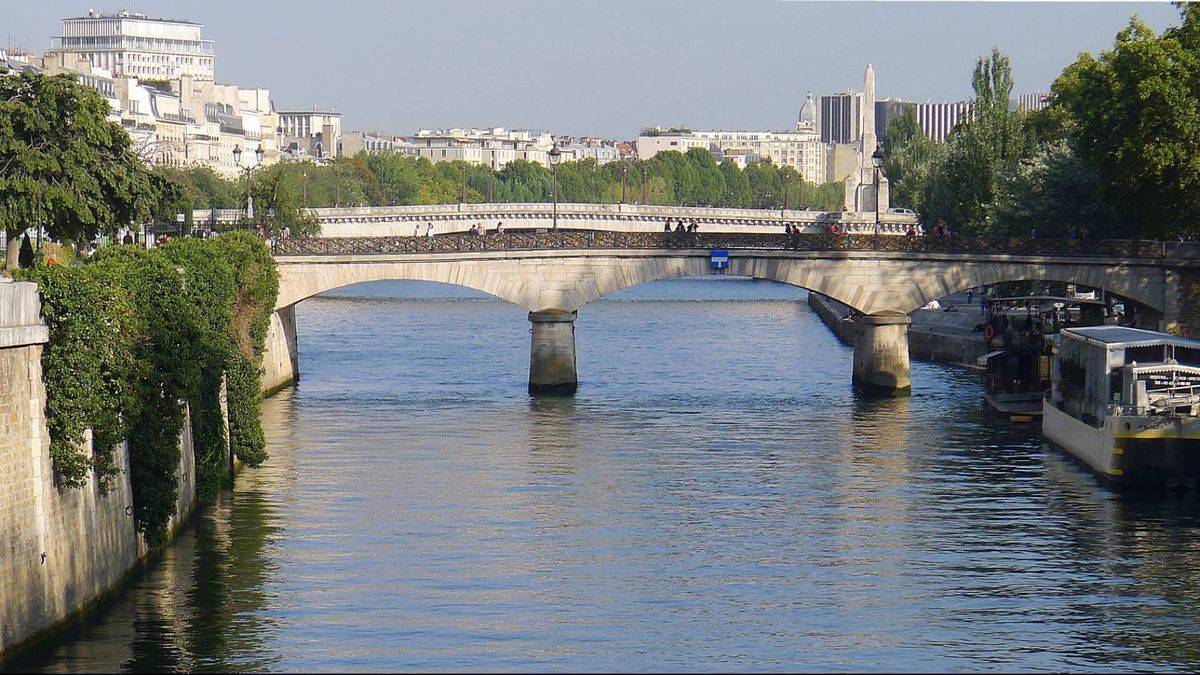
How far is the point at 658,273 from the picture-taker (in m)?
58.8

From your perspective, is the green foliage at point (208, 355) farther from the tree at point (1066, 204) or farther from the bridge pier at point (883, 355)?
the tree at point (1066, 204)

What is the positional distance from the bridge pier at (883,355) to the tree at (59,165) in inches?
869

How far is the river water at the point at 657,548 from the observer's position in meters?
25.7

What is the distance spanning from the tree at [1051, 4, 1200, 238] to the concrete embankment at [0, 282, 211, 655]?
35385mm

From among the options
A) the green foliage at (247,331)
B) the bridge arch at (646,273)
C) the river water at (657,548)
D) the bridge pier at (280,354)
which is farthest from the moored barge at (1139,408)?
the bridge pier at (280,354)

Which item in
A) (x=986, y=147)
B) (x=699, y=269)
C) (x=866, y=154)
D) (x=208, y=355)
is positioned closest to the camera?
(x=208, y=355)

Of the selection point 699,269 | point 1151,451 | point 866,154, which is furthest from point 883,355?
point 866,154

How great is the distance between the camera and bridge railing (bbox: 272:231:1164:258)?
57938 mm

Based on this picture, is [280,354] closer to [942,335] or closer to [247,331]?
[247,331]

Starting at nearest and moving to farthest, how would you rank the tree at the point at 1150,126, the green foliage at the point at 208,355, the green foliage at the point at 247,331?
1. the green foliage at the point at 208,355
2. the green foliage at the point at 247,331
3. the tree at the point at 1150,126

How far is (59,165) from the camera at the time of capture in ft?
138

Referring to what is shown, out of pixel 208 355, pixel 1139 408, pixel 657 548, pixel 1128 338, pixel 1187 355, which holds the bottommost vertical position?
pixel 657 548

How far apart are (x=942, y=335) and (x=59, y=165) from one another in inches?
1509

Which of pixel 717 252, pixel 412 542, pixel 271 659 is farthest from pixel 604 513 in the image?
pixel 717 252
